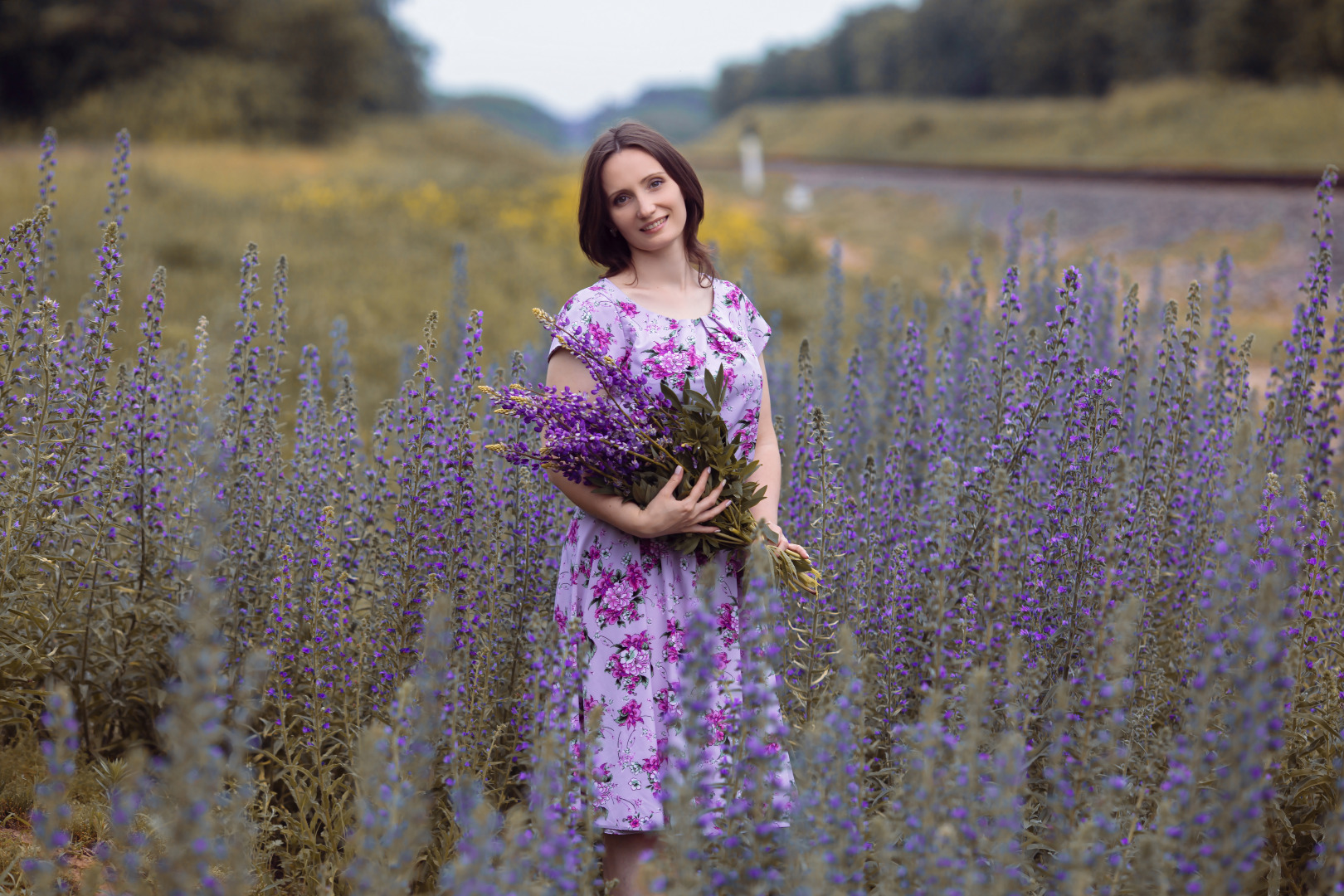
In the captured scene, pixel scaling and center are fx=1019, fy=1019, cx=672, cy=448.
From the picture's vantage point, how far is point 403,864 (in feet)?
5.53

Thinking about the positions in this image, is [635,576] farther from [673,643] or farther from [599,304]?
[599,304]

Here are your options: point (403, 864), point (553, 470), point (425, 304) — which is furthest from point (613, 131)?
point (425, 304)

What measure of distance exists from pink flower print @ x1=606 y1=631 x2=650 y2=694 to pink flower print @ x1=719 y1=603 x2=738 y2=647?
21 centimetres

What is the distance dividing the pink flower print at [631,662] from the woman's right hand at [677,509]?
0.27 meters

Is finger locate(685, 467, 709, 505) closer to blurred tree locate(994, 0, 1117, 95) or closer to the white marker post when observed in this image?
the white marker post

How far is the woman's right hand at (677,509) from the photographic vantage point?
7.98 ft

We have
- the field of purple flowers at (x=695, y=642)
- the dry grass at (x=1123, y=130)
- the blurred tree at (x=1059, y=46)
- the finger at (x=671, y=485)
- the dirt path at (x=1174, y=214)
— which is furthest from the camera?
the blurred tree at (x=1059, y=46)

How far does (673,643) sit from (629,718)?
8.4 inches

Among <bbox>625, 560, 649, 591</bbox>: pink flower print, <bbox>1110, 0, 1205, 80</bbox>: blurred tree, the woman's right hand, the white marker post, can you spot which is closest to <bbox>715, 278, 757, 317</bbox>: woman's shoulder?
the woman's right hand

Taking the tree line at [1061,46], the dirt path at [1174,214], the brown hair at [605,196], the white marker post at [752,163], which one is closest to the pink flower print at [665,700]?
the brown hair at [605,196]

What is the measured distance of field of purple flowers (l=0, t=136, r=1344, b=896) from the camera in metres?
1.71

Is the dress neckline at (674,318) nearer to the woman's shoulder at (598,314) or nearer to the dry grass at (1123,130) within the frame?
the woman's shoulder at (598,314)

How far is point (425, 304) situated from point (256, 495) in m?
6.68

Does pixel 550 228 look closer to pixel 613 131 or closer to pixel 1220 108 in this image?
pixel 613 131
